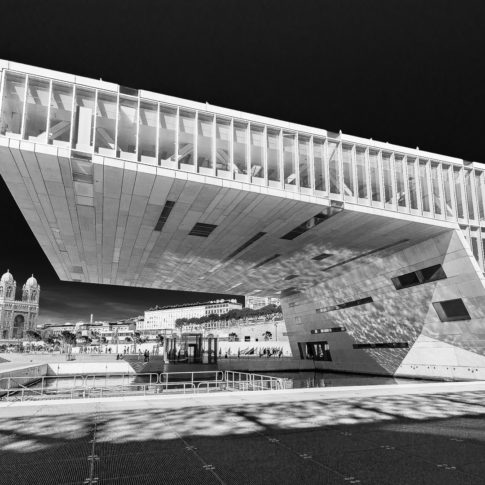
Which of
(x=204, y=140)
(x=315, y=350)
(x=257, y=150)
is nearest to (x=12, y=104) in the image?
(x=204, y=140)

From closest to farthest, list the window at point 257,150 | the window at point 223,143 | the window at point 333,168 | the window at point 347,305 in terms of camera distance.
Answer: the window at point 223,143, the window at point 257,150, the window at point 333,168, the window at point 347,305

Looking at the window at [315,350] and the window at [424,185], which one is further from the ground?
the window at [424,185]

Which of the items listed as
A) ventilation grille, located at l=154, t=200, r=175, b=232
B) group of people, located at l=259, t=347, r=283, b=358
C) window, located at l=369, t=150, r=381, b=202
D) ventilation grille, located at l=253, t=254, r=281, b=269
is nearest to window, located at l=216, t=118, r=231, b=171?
ventilation grille, located at l=154, t=200, r=175, b=232

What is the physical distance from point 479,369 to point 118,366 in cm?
4097

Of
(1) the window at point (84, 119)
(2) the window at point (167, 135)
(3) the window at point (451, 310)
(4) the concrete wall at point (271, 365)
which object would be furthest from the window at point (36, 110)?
(4) the concrete wall at point (271, 365)

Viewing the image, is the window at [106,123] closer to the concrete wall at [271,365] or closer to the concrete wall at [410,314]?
the concrete wall at [410,314]

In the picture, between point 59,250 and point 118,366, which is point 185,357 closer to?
point 118,366

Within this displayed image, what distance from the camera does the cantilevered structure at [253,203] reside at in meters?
18.2

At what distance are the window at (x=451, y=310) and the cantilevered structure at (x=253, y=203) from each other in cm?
8

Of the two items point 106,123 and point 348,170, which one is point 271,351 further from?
point 106,123

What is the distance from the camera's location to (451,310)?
26.4m

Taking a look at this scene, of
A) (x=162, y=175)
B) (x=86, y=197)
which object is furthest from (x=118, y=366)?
(x=162, y=175)

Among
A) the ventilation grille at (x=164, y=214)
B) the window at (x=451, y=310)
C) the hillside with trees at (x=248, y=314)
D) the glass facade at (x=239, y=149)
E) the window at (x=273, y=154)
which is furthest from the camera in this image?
the hillside with trees at (x=248, y=314)

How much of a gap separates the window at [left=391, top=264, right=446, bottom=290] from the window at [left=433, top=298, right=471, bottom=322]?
5.29 feet
